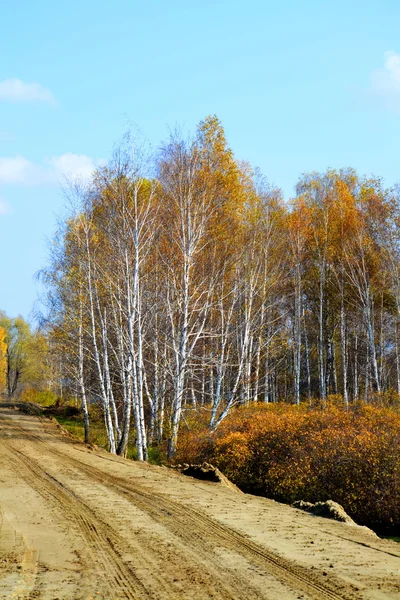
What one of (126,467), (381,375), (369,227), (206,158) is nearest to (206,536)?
(126,467)

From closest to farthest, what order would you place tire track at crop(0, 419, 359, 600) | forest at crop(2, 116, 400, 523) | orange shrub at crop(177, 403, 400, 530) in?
tire track at crop(0, 419, 359, 600) < orange shrub at crop(177, 403, 400, 530) < forest at crop(2, 116, 400, 523)

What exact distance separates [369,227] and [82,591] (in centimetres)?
3023

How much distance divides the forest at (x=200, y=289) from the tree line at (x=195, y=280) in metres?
0.09

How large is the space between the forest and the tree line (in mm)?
90

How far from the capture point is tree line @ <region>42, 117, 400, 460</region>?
21031 millimetres

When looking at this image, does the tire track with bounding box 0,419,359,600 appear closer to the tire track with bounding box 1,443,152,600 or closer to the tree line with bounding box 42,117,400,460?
the tire track with bounding box 1,443,152,600

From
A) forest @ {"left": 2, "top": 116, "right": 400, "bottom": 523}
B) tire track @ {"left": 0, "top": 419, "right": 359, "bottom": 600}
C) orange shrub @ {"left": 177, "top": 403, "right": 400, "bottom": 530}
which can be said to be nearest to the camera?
tire track @ {"left": 0, "top": 419, "right": 359, "bottom": 600}

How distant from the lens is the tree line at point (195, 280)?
21.0m

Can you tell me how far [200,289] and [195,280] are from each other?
0.64 m

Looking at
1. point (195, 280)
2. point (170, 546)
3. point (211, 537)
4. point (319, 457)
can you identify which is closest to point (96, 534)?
point (170, 546)

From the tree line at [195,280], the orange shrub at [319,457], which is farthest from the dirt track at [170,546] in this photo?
the tree line at [195,280]

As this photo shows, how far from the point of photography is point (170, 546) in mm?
8109

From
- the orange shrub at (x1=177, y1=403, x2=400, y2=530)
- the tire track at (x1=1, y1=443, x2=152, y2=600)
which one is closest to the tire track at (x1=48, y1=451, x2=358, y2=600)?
the tire track at (x1=1, y1=443, x2=152, y2=600)

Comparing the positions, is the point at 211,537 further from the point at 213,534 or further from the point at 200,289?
the point at 200,289
